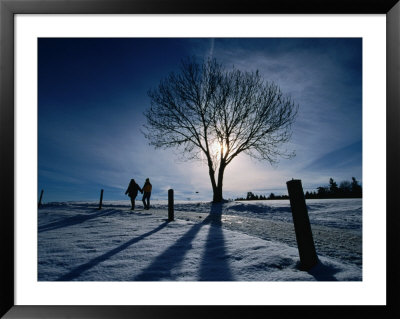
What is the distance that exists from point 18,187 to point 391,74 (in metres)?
4.57

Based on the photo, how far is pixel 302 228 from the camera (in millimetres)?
2641

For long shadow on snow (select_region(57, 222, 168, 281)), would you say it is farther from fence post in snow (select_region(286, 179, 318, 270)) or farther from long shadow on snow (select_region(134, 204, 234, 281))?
fence post in snow (select_region(286, 179, 318, 270))

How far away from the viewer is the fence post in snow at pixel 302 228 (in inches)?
99.7

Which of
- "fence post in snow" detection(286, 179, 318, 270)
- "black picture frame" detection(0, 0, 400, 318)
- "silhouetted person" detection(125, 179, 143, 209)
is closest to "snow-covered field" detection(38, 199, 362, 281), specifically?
"fence post in snow" detection(286, 179, 318, 270)

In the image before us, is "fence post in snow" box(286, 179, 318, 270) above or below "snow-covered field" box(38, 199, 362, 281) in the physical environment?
above

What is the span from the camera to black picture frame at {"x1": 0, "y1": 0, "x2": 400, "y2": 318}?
2.33m

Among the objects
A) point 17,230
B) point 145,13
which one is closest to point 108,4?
point 145,13

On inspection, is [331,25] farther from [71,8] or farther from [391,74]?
[71,8]

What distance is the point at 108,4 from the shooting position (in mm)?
2609

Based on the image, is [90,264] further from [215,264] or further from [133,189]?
[133,189]

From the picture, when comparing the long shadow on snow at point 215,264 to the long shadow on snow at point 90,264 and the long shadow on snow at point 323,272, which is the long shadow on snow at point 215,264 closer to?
the long shadow on snow at point 323,272

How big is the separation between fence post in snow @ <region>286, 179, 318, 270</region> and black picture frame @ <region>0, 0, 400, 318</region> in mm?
470

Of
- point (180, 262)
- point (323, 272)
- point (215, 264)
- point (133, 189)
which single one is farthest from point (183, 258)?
point (133, 189)

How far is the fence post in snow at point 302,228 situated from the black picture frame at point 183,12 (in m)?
0.47
